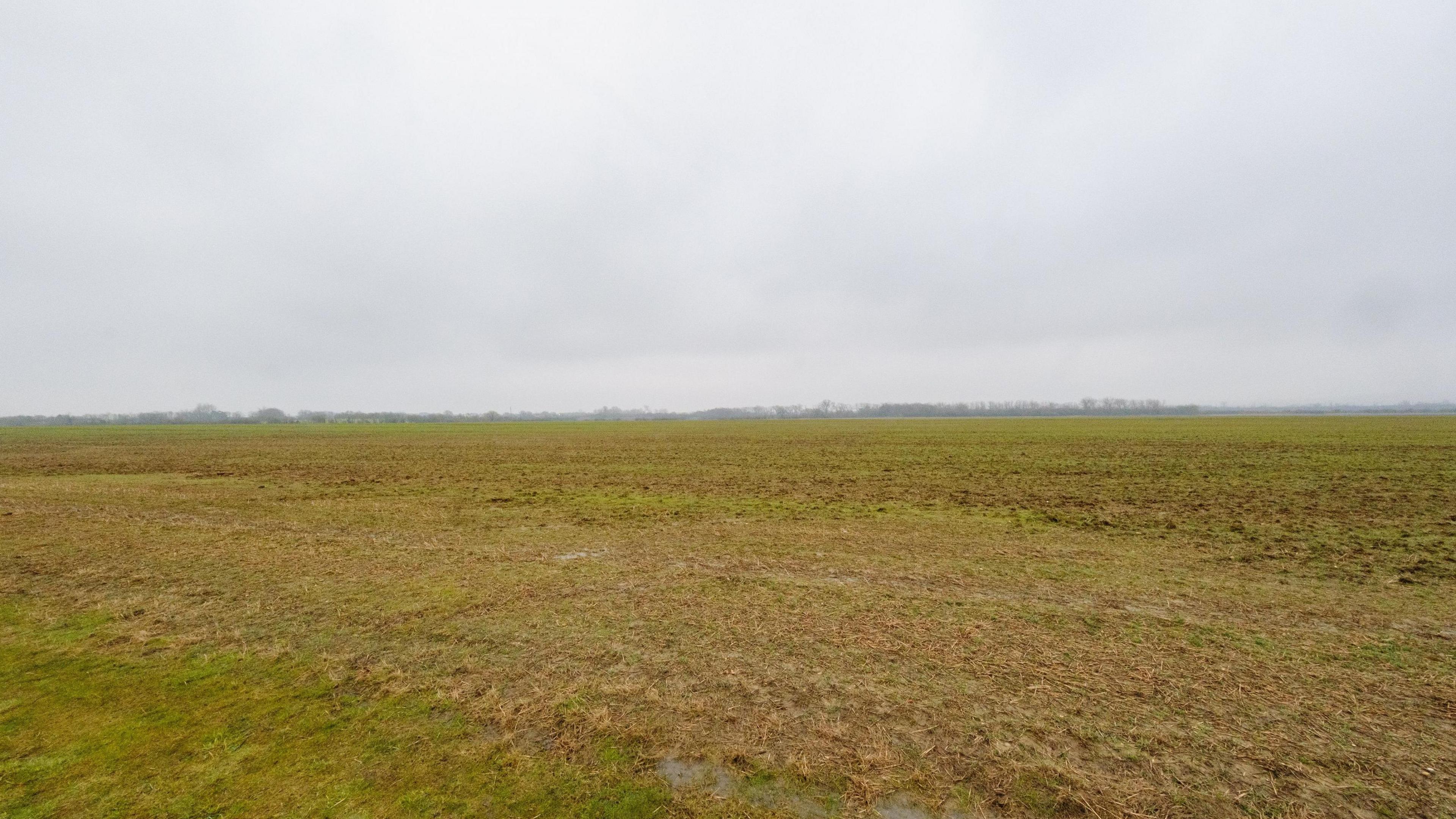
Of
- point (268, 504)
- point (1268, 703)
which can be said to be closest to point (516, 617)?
point (1268, 703)

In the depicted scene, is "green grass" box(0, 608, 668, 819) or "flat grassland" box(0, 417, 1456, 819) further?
"flat grassland" box(0, 417, 1456, 819)

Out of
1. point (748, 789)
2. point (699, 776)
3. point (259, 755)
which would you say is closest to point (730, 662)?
point (699, 776)

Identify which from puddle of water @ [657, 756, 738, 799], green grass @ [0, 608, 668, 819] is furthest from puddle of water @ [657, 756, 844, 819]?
green grass @ [0, 608, 668, 819]

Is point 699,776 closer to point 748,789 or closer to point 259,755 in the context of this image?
point 748,789

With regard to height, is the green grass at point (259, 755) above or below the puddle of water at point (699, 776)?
above

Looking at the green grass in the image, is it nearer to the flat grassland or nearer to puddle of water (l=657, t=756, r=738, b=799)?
the flat grassland

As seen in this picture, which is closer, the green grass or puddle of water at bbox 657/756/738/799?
the green grass

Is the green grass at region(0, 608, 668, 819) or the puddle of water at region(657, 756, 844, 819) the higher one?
the green grass at region(0, 608, 668, 819)

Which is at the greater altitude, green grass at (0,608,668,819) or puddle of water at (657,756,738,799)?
green grass at (0,608,668,819)

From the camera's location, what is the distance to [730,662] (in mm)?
5656

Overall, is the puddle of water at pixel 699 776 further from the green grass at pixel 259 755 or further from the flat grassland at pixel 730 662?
the green grass at pixel 259 755

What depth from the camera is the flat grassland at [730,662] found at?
375cm

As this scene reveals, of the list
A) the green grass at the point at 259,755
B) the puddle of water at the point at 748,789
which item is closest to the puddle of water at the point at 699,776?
the puddle of water at the point at 748,789

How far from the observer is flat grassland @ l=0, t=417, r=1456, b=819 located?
12.3ft
